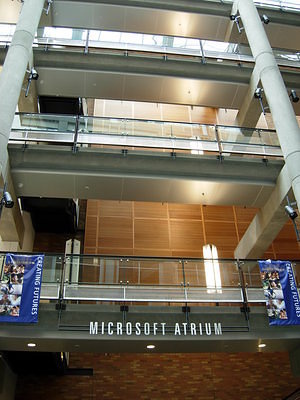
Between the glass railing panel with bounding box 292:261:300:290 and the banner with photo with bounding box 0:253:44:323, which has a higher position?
the glass railing panel with bounding box 292:261:300:290

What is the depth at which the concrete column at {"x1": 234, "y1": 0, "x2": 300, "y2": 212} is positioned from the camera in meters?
11.9

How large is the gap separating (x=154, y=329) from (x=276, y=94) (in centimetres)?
840

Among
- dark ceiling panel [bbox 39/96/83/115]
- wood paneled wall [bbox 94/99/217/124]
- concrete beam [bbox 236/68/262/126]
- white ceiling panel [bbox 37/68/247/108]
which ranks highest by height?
wood paneled wall [bbox 94/99/217/124]

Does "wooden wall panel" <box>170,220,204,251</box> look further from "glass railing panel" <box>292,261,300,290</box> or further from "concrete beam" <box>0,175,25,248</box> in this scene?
"glass railing panel" <box>292,261,300,290</box>

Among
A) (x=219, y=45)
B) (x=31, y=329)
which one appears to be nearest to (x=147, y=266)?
(x=31, y=329)

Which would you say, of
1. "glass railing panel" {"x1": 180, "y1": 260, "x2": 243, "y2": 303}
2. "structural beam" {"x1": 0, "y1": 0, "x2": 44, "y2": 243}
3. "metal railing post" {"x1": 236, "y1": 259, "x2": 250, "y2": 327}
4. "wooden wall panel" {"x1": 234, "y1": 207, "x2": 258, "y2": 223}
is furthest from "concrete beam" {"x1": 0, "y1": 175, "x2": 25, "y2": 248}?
"wooden wall panel" {"x1": 234, "y1": 207, "x2": 258, "y2": 223}

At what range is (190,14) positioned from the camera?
1745cm

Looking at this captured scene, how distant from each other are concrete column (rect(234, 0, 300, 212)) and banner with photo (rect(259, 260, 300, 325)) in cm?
202

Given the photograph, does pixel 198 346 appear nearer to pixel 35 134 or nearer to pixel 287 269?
pixel 287 269

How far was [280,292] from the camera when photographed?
33.8 ft

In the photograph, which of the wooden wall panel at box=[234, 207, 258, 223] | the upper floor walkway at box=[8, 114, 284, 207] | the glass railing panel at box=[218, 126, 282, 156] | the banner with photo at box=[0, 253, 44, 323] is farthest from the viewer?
the wooden wall panel at box=[234, 207, 258, 223]

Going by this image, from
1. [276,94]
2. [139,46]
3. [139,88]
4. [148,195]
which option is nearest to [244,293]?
[148,195]

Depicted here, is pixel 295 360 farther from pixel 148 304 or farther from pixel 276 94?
pixel 276 94

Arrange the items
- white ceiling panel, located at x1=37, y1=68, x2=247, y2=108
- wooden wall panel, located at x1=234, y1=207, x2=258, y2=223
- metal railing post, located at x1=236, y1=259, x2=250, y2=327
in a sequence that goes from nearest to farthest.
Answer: metal railing post, located at x1=236, y1=259, x2=250, y2=327
white ceiling panel, located at x1=37, y1=68, x2=247, y2=108
wooden wall panel, located at x1=234, y1=207, x2=258, y2=223
